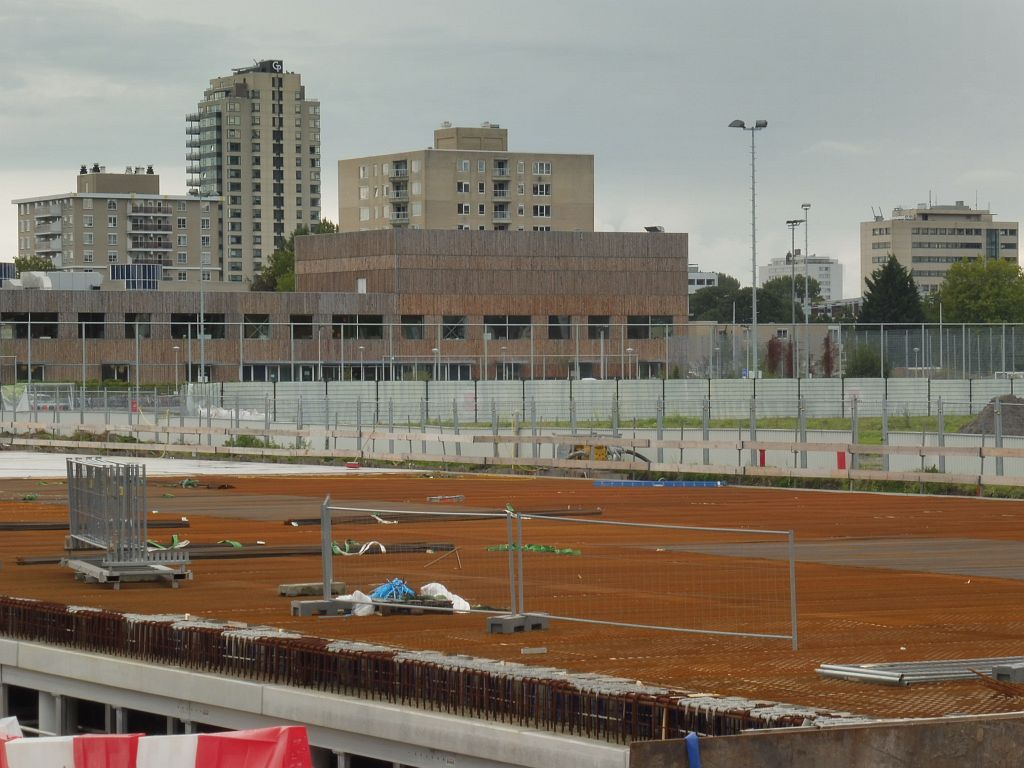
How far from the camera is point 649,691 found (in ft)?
38.7

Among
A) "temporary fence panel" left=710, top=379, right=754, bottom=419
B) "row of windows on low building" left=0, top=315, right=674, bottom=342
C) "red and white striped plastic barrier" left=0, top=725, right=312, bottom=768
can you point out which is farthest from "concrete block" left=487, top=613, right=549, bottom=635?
"row of windows on low building" left=0, top=315, right=674, bottom=342

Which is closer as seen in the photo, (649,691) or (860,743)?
(860,743)

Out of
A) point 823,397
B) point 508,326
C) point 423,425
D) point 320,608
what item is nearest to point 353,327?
point 508,326

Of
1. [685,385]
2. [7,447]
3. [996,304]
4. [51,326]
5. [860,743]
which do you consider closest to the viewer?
[860,743]

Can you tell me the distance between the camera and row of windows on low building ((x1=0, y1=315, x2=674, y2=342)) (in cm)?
12231

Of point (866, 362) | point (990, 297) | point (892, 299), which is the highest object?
point (990, 297)

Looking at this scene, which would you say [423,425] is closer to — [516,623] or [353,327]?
[516,623]

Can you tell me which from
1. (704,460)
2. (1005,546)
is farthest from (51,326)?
(1005,546)

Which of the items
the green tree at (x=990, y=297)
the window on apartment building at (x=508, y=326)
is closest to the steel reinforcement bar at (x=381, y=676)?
the window on apartment building at (x=508, y=326)

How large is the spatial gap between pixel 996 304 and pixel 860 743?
191 metres

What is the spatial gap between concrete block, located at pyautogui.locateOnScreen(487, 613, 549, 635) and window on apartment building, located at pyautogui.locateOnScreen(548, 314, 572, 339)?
121 metres

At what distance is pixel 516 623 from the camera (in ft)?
52.2

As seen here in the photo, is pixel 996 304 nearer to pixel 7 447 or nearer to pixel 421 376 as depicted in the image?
pixel 421 376

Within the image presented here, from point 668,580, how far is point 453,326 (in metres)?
116
